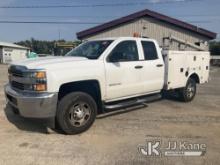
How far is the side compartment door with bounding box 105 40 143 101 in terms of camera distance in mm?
5626

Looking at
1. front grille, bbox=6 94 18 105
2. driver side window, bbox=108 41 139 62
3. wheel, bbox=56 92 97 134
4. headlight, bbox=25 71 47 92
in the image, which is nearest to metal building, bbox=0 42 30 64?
driver side window, bbox=108 41 139 62

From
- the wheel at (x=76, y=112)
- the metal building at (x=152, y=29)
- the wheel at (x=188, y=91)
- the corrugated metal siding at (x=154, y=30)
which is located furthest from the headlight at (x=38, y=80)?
the corrugated metal siding at (x=154, y=30)

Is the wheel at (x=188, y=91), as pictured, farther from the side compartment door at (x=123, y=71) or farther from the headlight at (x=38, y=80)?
the headlight at (x=38, y=80)

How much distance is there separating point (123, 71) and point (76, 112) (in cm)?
152

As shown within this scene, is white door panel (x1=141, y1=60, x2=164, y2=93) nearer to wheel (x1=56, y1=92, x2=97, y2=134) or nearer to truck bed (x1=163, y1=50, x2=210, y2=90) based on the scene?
truck bed (x1=163, y1=50, x2=210, y2=90)

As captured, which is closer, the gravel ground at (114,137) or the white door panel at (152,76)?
the gravel ground at (114,137)

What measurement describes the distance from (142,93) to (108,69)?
1448mm

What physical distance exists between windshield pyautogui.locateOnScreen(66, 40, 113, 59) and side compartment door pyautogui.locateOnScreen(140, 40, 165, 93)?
44.3 inches

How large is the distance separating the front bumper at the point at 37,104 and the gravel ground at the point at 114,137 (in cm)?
53

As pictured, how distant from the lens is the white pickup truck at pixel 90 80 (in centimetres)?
466

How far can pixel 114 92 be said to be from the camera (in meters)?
5.75

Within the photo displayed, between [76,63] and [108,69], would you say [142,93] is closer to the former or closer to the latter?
[108,69]

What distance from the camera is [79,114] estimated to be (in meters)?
5.16

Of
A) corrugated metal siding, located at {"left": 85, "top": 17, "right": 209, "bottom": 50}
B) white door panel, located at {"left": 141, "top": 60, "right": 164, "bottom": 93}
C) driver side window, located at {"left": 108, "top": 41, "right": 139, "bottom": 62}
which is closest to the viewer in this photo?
driver side window, located at {"left": 108, "top": 41, "right": 139, "bottom": 62}
